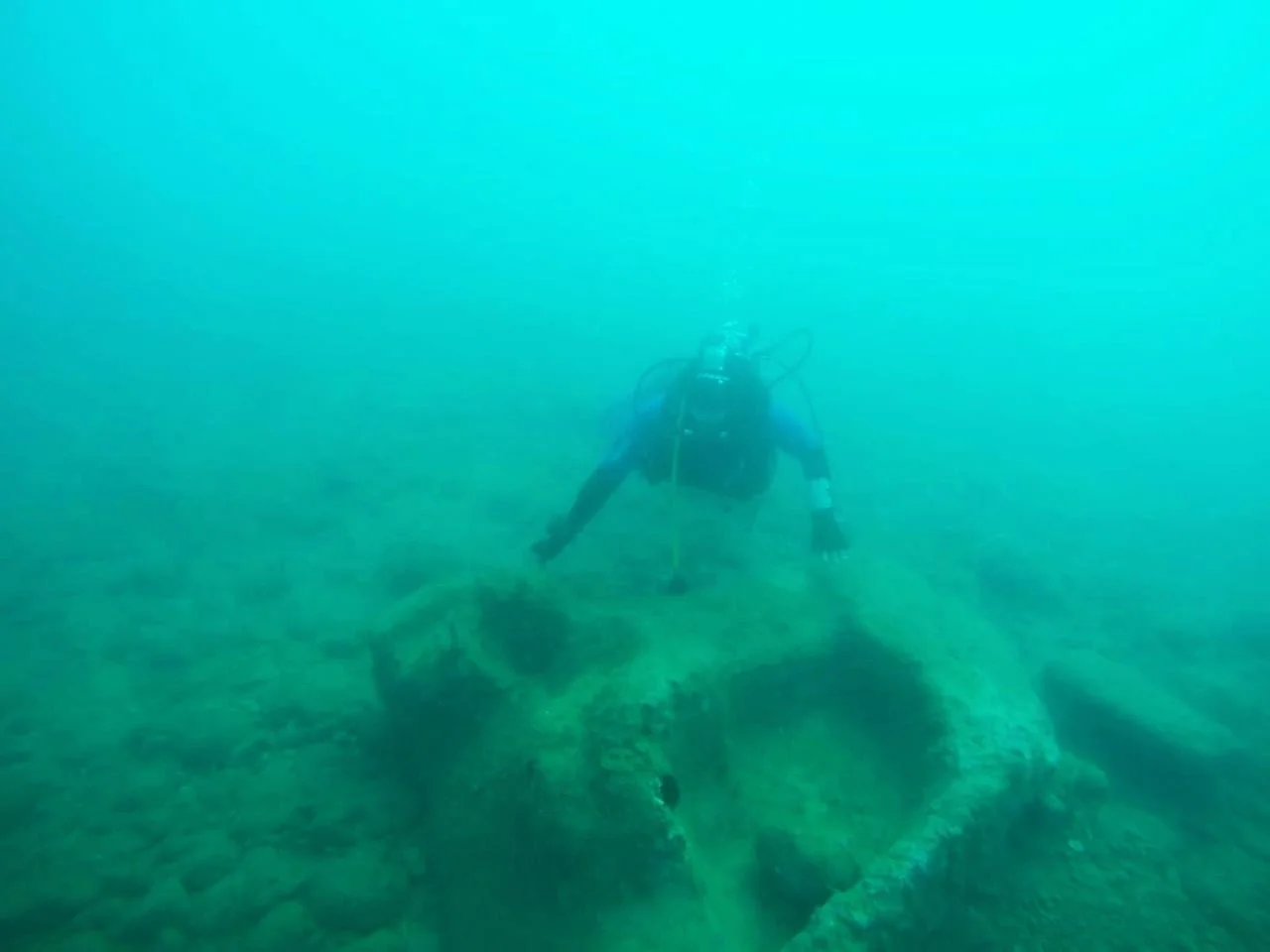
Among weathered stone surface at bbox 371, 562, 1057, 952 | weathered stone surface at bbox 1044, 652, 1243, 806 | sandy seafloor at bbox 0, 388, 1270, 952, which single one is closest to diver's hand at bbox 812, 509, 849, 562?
sandy seafloor at bbox 0, 388, 1270, 952

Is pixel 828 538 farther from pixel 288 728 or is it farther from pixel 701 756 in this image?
pixel 288 728

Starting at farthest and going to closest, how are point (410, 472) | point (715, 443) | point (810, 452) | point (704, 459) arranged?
point (410, 472)
point (810, 452)
point (704, 459)
point (715, 443)

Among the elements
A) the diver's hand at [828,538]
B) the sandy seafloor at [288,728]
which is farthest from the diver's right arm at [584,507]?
the diver's hand at [828,538]

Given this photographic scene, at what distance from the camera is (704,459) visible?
545cm

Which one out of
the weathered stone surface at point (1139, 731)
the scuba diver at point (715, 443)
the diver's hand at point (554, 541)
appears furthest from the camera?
the diver's hand at point (554, 541)

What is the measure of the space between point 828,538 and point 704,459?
123 centimetres

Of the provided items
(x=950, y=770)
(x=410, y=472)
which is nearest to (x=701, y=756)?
(x=950, y=770)

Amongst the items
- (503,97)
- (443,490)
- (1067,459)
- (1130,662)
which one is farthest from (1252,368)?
(503,97)

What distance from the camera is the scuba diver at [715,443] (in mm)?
5332

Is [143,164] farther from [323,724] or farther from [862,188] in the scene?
[862,188]

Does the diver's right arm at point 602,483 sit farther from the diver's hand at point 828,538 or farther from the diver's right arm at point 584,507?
the diver's hand at point 828,538

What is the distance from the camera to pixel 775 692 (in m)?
4.15

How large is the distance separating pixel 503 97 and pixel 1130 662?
513 feet

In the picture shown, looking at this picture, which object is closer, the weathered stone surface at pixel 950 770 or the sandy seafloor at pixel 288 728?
the weathered stone surface at pixel 950 770
